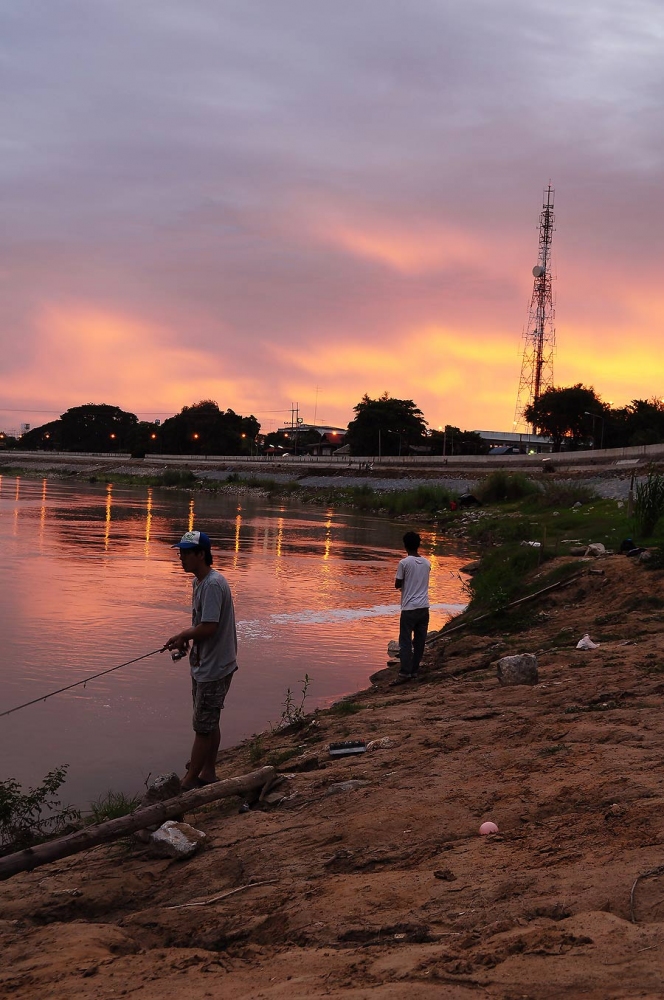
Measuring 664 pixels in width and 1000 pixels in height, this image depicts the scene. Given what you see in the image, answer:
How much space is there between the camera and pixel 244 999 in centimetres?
361

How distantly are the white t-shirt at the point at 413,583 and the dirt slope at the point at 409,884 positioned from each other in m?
2.45

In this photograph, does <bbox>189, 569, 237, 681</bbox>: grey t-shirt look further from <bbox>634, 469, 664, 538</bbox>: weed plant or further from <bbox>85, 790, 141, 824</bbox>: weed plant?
<bbox>634, 469, 664, 538</bbox>: weed plant

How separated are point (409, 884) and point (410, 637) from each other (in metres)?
6.26

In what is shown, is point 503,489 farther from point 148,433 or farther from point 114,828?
point 148,433

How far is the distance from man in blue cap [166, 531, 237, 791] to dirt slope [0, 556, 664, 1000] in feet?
1.37

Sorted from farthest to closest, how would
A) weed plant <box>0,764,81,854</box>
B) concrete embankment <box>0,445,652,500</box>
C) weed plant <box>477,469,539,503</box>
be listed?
concrete embankment <box>0,445,652,500</box>, weed plant <box>477,469,539,503</box>, weed plant <box>0,764,81,854</box>

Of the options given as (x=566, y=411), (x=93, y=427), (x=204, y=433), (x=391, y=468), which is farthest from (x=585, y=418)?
(x=93, y=427)

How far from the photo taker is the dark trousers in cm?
1054

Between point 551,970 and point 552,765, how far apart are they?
8.91 ft

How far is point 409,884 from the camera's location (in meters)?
4.58

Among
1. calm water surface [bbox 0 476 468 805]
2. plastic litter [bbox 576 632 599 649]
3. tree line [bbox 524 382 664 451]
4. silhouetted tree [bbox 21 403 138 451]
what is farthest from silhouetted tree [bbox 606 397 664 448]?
silhouetted tree [bbox 21 403 138 451]

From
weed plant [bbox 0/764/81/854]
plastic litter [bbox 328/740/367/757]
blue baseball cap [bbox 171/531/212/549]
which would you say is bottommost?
weed plant [bbox 0/764/81/854]

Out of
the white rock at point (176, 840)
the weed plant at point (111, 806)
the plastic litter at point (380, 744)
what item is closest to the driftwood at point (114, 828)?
the white rock at point (176, 840)

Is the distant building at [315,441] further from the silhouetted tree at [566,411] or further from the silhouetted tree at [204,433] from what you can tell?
the silhouetted tree at [566,411]
